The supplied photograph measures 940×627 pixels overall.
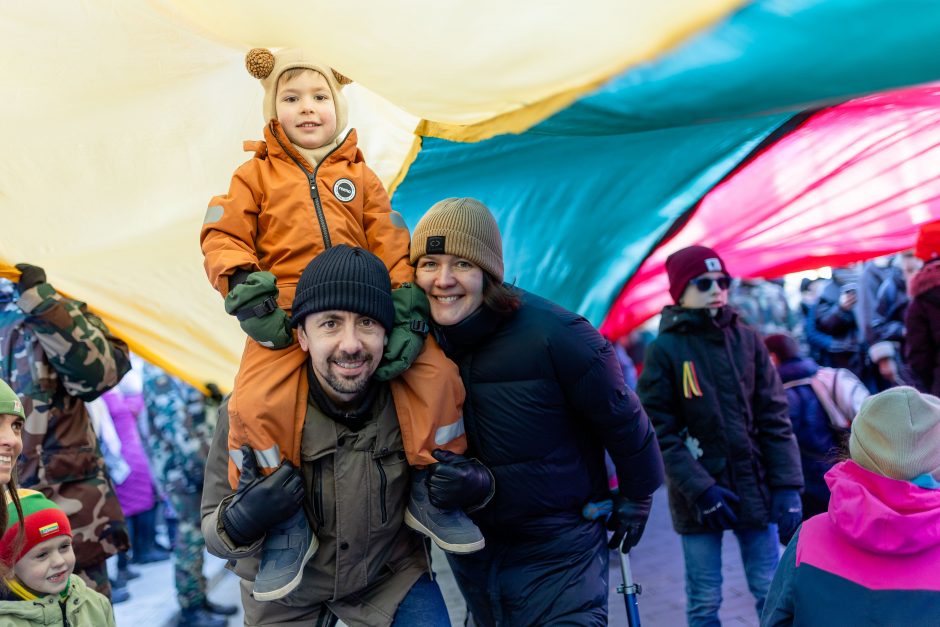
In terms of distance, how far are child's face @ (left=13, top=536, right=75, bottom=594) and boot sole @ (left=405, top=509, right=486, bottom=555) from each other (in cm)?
136

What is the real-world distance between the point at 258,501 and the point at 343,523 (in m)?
0.30

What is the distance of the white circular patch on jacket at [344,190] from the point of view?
3037 millimetres

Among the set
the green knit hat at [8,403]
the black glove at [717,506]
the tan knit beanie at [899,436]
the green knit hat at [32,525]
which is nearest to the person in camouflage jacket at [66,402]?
the green knit hat at [32,525]

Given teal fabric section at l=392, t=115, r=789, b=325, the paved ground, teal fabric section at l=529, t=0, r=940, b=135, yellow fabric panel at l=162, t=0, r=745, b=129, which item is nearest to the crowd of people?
yellow fabric panel at l=162, t=0, r=745, b=129

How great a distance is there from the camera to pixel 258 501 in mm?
2521

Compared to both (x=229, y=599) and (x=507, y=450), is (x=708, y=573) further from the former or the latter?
(x=229, y=599)

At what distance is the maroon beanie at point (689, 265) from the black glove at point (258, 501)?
2448 millimetres

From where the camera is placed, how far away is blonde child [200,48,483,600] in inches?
102

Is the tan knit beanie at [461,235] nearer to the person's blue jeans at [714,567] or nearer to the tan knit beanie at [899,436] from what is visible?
the tan knit beanie at [899,436]

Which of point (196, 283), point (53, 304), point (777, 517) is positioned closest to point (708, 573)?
point (777, 517)

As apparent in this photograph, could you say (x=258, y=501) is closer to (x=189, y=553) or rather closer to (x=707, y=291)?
(x=707, y=291)

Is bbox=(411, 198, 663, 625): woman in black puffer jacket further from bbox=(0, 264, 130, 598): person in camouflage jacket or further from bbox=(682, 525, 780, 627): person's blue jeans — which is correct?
bbox=(0, 264, 130, 598): person in camouflage jacket

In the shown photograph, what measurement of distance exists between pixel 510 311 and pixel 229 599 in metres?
4.69

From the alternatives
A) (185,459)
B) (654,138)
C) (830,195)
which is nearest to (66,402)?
(185,459)
